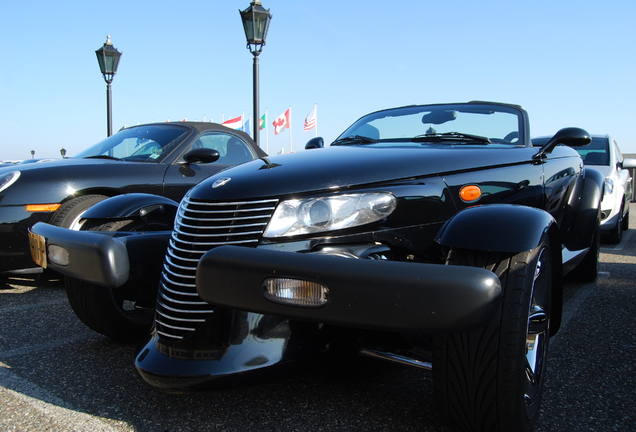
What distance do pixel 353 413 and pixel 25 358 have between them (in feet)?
5.59

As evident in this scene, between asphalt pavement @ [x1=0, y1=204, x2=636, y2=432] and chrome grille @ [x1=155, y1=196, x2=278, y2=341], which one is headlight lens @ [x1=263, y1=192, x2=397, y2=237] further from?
asphalt pavement @ [x1=0, y1=204, x2=636, y2=432]

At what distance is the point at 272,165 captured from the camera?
90.1 inches

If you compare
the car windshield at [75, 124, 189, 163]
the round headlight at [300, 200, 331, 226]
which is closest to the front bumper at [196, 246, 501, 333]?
the round headlight at [300, 200, 331, 226]

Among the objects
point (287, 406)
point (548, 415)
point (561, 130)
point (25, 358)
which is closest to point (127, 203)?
point (25, 358)

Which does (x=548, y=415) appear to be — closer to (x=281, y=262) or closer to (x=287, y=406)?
(x=287, y=406)

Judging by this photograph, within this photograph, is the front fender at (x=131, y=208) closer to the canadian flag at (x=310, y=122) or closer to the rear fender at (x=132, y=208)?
the rear fender at (x=132, y=208)

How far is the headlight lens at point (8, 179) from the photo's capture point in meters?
4.11

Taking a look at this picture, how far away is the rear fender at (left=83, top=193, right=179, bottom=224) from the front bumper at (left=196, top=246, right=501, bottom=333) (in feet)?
4.83

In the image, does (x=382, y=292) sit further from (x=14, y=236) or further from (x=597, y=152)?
(x=597, y=152)

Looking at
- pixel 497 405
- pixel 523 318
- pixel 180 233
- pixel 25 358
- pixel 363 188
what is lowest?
pixel 25 358

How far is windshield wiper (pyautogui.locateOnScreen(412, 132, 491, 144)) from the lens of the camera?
3.07 m

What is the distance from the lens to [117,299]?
2.90 m

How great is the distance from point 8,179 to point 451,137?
323cm

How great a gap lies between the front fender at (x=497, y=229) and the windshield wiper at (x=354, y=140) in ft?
4.77
